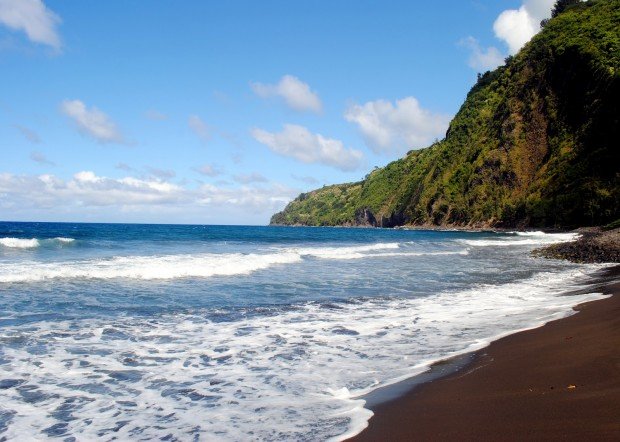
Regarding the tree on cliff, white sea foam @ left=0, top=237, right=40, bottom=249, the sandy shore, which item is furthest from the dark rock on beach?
the tree on cliff

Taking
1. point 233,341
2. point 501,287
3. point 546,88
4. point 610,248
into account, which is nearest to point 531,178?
point 546,88

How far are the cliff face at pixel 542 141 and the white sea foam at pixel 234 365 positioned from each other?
5608 cm

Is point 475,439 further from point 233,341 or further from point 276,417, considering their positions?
point 233,341

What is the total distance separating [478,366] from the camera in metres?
6.68

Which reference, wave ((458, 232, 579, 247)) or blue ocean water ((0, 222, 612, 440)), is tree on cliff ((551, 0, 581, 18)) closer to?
wave ((458, 232, 579, 247))

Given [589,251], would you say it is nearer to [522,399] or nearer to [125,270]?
[125,270]

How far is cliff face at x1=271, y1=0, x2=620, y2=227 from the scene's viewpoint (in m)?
62.8

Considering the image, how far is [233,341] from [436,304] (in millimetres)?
6405

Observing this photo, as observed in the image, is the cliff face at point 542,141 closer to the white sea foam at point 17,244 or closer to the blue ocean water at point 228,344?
the blue ocean water at point 228,344

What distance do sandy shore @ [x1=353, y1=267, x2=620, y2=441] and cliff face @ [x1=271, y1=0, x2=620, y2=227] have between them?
58.5 m

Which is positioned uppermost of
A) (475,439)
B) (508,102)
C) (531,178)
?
(508,102)

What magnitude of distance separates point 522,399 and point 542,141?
90772 millimetres

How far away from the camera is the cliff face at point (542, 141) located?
6281 centimetres

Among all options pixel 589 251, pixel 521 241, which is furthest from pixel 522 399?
pixel 521 241
